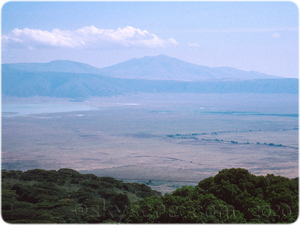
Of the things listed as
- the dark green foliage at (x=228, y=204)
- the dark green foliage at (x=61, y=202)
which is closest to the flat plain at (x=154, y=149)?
the dark green foliage at (x=61, y=202)

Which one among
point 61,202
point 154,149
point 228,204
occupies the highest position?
point 228,204

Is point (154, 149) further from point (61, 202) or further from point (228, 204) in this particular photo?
point (228, 204)

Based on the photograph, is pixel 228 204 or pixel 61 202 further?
pixel 61 202

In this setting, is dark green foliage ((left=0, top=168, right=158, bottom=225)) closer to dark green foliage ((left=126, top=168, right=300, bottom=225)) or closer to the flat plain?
dark green foliage ((left=126, top=168, right=300, bottom=225))

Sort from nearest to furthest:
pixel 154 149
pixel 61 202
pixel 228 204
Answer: pixel 228 204 < pixel 61 202 < pixel 154 149

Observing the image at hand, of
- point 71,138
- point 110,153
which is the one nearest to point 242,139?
point 110,153

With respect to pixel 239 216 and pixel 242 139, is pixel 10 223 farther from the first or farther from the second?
pixel 242 139

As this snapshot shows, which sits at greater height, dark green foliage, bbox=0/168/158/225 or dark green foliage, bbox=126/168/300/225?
dark green foliage, bbox=126/168/300/225

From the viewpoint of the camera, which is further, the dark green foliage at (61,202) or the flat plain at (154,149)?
the flat plain at (154,149)

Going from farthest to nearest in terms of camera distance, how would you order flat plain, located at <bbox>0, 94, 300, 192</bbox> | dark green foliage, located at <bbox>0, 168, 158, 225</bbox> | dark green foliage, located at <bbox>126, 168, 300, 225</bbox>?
1. flat plain, located at <bbox>0, 94, 300, 192</bbox>
2. dark green foliage, located at <bbox>0, 168, 158, 225</bbox>
3. dark green foliage, located at <bbox>126, 168, 300, 225</bbox>

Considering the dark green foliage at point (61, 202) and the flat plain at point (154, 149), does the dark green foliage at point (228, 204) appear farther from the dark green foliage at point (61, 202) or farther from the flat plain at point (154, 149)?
the flat plain at point (154, 149)

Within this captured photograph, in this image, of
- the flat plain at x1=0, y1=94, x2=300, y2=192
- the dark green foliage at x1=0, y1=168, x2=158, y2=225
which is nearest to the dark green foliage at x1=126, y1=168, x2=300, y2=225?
the dark green foliage at x1=0, y1=168, x2=158, y2=225

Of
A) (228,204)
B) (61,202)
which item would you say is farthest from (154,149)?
(228,204)

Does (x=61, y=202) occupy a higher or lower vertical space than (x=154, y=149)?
higher
